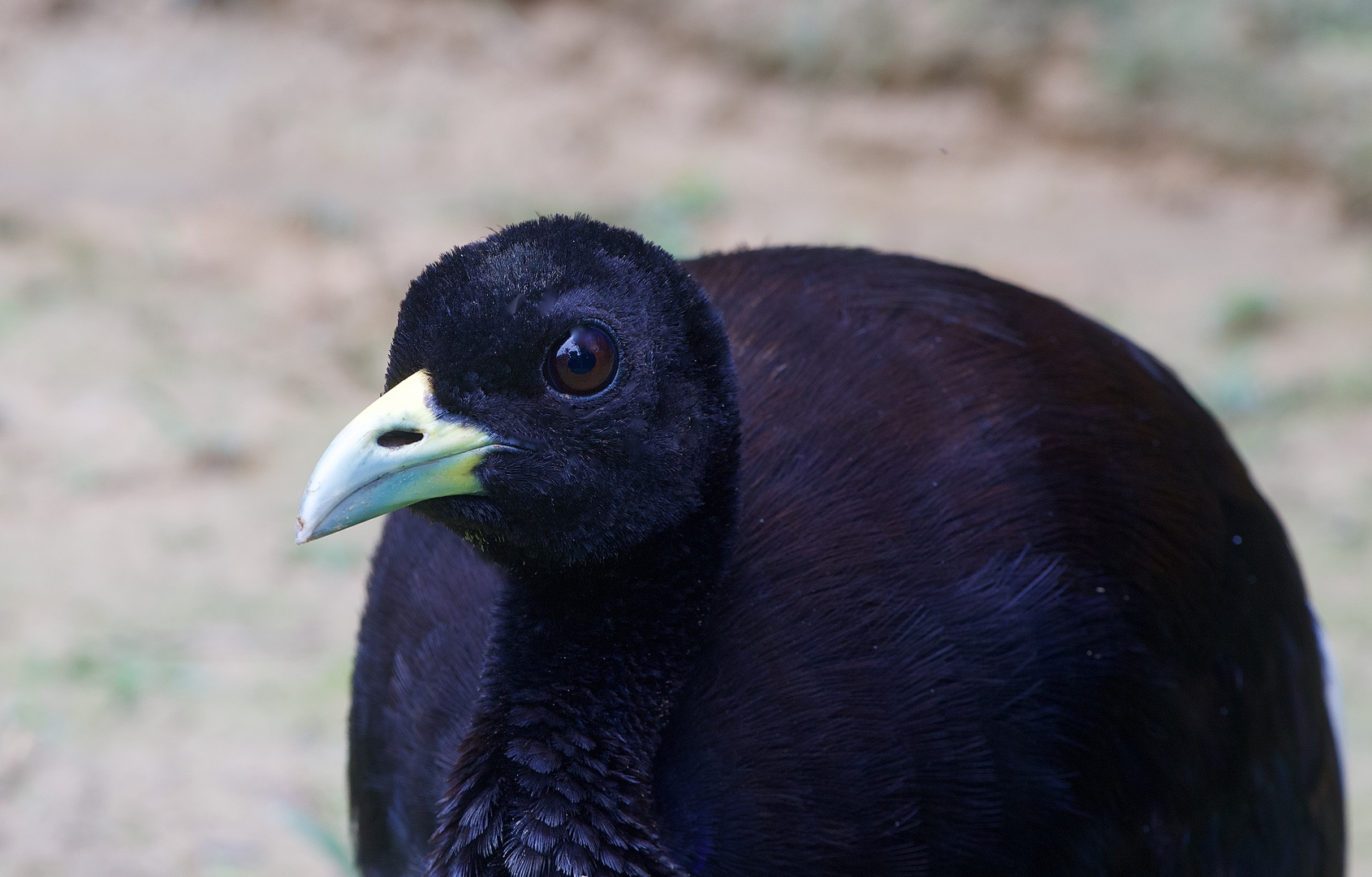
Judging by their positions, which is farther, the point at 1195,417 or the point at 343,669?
the point at 343,669

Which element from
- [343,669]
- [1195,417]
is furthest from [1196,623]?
[343,669]

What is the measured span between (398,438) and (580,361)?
0.27 m

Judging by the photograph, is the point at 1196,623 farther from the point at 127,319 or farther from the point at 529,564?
the point at 127,319

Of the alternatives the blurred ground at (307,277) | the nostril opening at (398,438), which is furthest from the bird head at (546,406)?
the blurred ground at (307,277)

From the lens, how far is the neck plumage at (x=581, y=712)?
6.71 ft

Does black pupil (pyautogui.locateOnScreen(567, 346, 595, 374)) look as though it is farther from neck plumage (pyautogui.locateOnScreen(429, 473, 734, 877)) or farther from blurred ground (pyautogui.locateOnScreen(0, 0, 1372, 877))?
blurred ground (pyautogui.locateOnScreen(0, 0, 1372, 877))

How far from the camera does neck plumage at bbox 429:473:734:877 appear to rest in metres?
2.04

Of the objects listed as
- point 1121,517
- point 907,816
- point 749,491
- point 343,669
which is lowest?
point 907,816

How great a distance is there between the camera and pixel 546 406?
2082 mm

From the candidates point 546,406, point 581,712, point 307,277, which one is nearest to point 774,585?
point 581,712

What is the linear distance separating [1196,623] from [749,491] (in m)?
0.84

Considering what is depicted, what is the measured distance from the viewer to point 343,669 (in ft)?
14.5

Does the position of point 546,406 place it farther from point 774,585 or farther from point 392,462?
point 774,585

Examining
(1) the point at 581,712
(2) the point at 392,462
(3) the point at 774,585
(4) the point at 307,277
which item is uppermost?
(4) the point at 307,277
